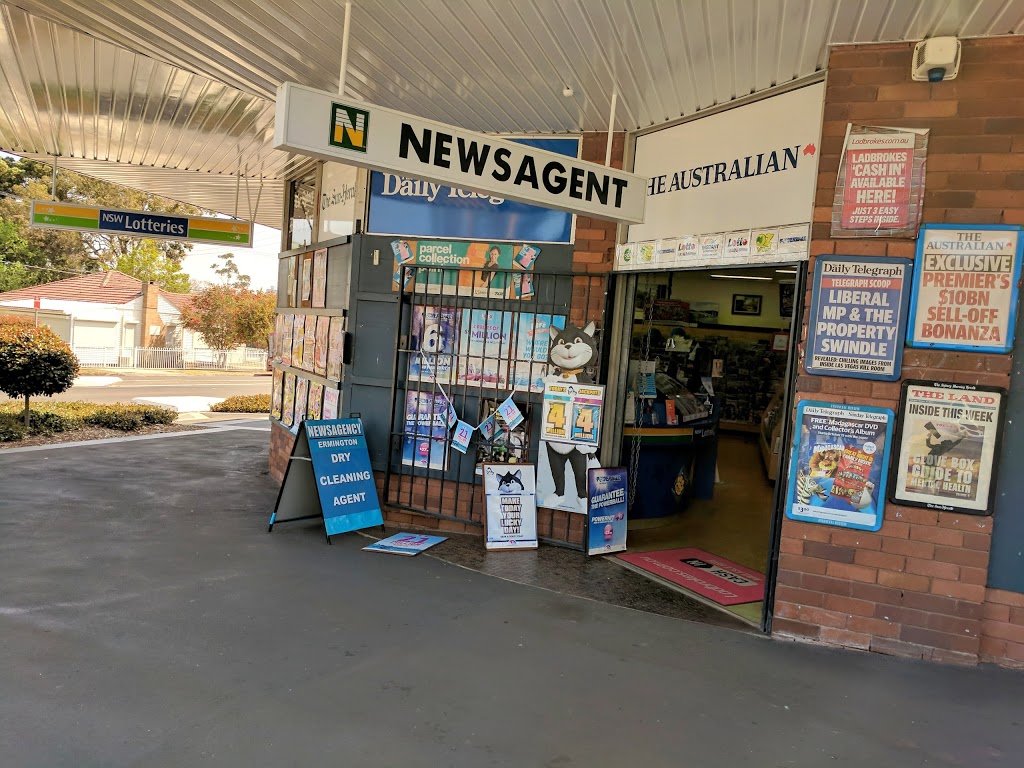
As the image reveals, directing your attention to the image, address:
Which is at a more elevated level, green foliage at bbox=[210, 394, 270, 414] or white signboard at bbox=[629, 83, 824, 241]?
white signboard at bbox=[629, 83, 824, 241]

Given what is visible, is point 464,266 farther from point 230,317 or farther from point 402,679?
point 230,317

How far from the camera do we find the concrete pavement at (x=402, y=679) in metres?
3.03

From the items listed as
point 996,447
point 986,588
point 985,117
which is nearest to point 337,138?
point 985,117

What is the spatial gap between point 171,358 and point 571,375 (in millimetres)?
37809

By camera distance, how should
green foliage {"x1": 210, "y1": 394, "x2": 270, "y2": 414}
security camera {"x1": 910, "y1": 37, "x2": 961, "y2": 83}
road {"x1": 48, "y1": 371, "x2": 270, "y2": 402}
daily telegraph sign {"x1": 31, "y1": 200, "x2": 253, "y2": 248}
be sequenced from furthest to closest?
road {"x1": 48, "y1": 371, "x2": 270, "y2": 402}
green foliage {"x1": 210, "y1": 394, "x2": 270, "y2": 414}
daily telegraph sign {"x1": 31, "y1": 200, "x2": 253, "y2": 248}
security camera {"x1": 910, "y1": 37, "x2": 961, "y2": 83}

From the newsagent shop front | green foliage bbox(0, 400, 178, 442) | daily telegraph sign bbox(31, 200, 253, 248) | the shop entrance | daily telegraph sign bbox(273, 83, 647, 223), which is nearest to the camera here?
daily telegraph sign bbox(273, 83, 647, 223)

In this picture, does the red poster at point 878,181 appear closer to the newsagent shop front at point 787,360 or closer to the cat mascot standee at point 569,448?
the newsagent shop front at point 787,360

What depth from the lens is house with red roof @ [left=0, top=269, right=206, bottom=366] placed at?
116 ft

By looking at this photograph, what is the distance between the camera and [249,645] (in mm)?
3893

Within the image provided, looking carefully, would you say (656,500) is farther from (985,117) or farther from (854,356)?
(985,117)

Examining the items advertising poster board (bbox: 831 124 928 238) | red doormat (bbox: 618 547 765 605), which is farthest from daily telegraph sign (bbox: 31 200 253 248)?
advertising poster board (bbox: 831 124 928 238)

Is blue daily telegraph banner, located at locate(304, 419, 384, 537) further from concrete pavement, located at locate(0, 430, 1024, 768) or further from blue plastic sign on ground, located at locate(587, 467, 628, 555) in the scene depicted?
blue plastic sign on ground, located at locate(587, 467, 628, 555)

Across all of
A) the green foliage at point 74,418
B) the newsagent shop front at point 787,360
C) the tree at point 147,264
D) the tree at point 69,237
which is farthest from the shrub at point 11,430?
the tree at point 147,264

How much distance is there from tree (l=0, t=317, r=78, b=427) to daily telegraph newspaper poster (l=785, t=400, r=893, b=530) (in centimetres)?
1122
